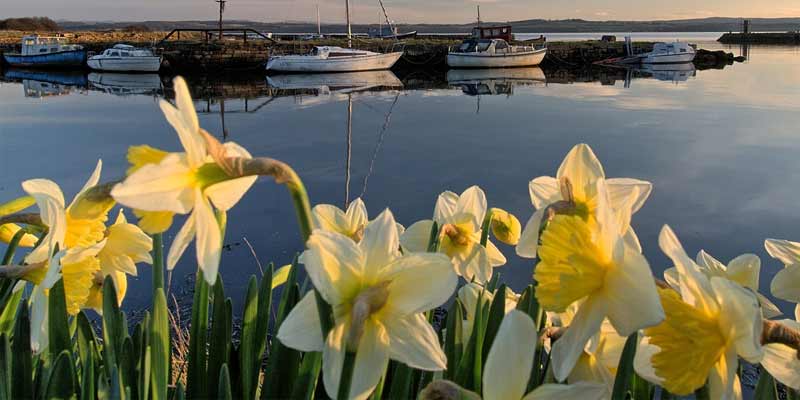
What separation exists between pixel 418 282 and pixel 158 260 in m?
0.46

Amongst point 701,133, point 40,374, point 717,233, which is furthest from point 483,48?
point 40,374

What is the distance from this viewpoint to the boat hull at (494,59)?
34281 millimetres

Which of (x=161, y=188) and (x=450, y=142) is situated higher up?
(x=161, y=188)

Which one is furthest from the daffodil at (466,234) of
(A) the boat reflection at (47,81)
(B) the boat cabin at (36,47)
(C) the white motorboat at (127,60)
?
(B) the boat cabin at (36,47)

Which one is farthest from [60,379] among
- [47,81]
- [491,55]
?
[491,55]

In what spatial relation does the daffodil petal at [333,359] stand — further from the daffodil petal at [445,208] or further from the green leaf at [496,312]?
the daffodil petal at [445,208]

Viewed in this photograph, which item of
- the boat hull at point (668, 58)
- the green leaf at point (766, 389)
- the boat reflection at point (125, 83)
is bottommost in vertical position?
the green leaf at point (766, 389)

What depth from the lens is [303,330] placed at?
683 mm

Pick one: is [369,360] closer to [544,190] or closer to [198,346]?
[544,190]

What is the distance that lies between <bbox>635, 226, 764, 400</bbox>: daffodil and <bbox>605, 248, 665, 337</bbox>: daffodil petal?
0.05 m

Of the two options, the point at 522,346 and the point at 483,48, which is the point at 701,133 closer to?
the point at 522,346

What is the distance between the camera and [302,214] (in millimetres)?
620

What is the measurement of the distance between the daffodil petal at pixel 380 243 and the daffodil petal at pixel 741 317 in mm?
321

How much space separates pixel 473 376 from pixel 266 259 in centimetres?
531
